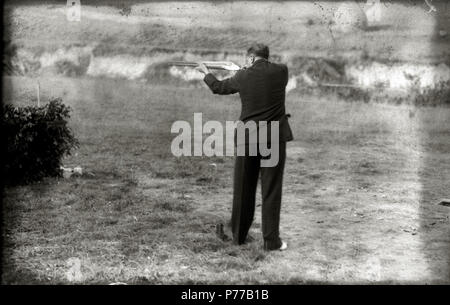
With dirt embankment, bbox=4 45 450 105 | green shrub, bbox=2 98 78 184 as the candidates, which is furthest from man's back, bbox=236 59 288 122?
dirt embankment, bbox=4 45 450 105

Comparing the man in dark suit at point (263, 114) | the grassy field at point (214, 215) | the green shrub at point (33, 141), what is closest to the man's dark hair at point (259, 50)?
the man in dark suit at point (263, 114)

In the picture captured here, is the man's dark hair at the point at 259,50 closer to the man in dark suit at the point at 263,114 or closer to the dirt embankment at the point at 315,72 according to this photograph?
the man in dark suit at the point at 263,114

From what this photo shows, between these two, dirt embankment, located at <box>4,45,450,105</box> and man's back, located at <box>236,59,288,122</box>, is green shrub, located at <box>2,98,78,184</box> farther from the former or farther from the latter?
dirt embankment, located at <box>4,45,450,105</box>

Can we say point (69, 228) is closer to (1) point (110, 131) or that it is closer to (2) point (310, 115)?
(1) point (110, 131)

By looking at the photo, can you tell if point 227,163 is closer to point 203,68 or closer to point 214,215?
point 214,215

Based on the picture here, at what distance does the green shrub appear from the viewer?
8391 millimetres

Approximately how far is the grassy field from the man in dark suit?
0.57m

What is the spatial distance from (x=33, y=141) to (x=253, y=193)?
13.8 ft

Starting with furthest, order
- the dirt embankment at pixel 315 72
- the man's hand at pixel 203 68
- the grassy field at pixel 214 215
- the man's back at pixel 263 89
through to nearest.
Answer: the dirt embankment at pixel 315 72
the man's hand at pixel 203 68
the man's back at pixel 263 89
the grassy field at pixel 214 215

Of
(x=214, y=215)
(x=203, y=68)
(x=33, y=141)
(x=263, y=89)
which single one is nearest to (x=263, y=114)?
(x=263, y=89)

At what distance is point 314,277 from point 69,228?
2.97m

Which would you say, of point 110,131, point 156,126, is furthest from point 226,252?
point 156,126

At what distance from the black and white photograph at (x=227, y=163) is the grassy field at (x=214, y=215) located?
0.03 m

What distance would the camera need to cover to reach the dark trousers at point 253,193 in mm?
5668
